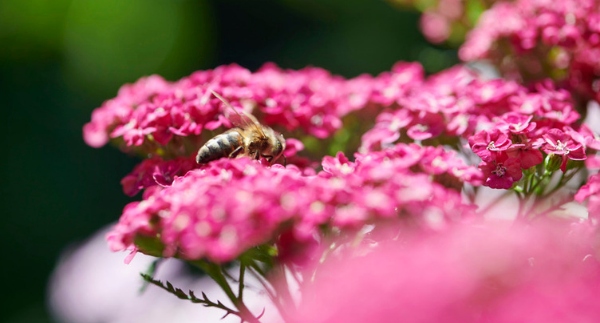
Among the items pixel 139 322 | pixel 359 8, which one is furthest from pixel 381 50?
pixel 139 322

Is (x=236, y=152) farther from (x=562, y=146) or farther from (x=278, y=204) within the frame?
(x=562, y=146)

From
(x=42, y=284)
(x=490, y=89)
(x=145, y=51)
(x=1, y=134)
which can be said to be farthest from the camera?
(x=145, y=51)

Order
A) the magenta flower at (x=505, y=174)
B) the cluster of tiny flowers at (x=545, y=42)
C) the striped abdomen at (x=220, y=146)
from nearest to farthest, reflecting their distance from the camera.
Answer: the magenta flower at (x=505, y=174) < the striped abdomen at (x=220, y=146) < the cluster of tiny flowers at (x=545, y=42)

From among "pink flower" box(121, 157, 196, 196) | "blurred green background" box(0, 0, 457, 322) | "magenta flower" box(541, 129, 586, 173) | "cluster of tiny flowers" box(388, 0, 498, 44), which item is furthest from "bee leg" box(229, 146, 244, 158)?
"blurred green background" box(0, 0, 457, 322)

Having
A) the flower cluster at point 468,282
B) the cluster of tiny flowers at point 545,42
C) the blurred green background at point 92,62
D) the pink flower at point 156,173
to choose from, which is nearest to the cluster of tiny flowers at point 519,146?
the flower cluster at point 468,282

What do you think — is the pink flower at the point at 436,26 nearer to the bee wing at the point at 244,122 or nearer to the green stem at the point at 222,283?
the bee wing at the point at 244,122

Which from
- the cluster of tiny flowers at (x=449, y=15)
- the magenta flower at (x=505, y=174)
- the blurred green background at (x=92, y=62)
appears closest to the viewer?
the magenta flower at (x=505, y=174)

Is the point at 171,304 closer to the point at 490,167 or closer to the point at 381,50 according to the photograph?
the point at 490,167
